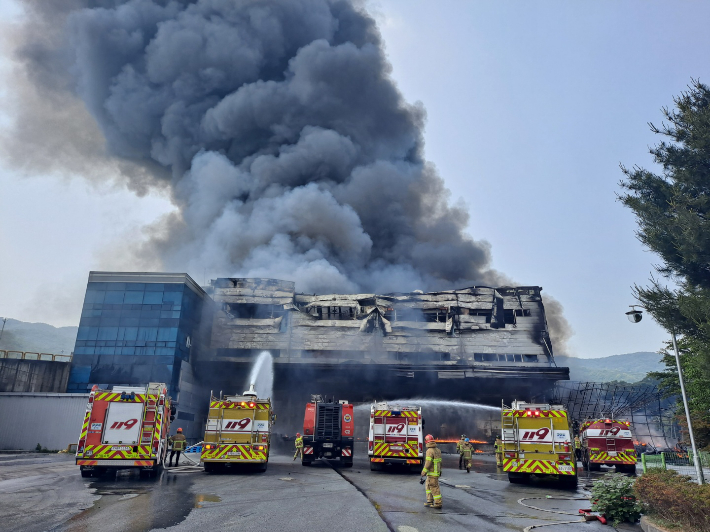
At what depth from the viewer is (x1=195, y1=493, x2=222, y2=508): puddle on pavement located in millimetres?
8594

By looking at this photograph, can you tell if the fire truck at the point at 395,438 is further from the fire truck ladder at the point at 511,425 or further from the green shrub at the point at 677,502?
the green shrub at the point at 677,502

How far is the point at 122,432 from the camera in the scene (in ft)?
43.1

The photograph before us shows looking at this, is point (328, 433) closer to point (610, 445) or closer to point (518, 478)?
point (518, 478)

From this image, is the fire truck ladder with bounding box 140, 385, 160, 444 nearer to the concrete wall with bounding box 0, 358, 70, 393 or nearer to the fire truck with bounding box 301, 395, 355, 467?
the fire truck with bounding box 301, 395, 355, 467

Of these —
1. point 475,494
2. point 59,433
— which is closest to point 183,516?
point 475,494

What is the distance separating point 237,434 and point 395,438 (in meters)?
5.39

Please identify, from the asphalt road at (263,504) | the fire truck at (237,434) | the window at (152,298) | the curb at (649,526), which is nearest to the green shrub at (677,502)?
the curb at (649,526)

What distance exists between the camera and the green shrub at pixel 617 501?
8367 millimetres

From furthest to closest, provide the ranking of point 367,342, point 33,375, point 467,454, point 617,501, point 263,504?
point 367,342 < point 33,375 < point 467,454 < point 263,504 < point 617,501

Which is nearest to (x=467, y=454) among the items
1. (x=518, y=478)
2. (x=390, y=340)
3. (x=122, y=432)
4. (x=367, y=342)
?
(x=518, y=478)

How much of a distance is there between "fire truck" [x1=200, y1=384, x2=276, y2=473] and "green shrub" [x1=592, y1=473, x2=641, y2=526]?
952 centimetres

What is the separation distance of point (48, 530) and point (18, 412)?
30.3 metres

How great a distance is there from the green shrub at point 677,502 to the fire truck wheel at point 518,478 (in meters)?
6.09

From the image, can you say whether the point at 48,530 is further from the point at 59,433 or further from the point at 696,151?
the point at 59,433
